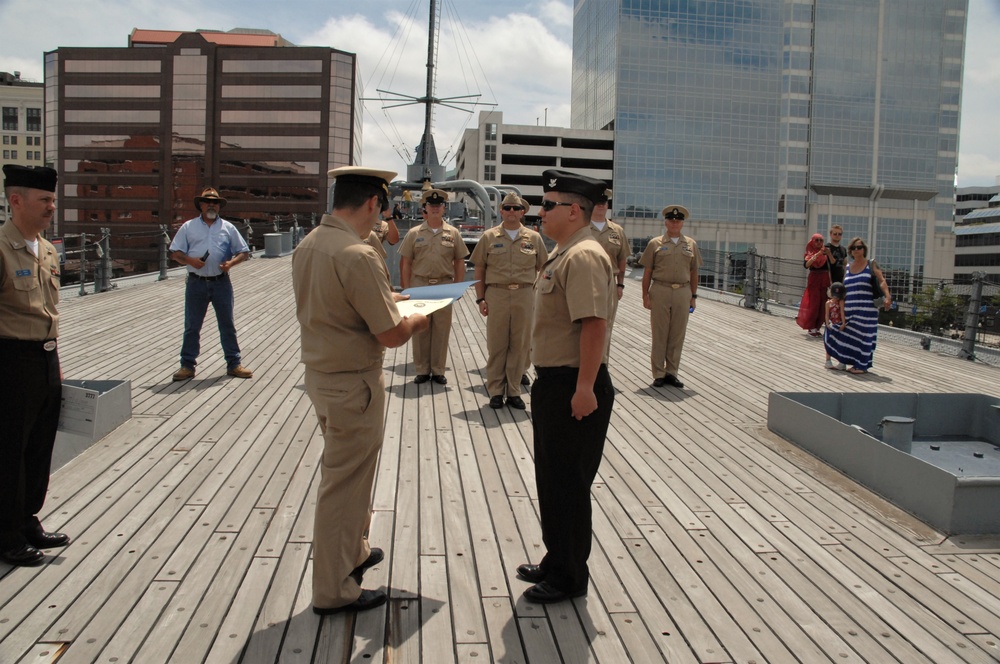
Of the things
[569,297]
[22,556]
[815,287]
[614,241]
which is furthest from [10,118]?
[569,297]

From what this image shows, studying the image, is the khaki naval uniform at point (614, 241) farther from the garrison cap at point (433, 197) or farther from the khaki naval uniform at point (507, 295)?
the garrison cap at point (433, 197)

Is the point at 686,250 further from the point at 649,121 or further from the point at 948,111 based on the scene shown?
the point at 948,111

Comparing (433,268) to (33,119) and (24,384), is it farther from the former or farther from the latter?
(33,119)

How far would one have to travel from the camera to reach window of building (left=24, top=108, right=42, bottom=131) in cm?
12938

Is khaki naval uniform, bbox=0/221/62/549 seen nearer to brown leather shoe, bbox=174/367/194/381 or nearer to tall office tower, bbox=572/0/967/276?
brown leather shoe, bbox=174/367/194/381

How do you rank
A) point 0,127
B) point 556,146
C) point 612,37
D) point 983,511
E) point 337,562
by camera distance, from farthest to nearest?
point 0,127, point 556,146, point 612,37, point 983,511, point 337,562

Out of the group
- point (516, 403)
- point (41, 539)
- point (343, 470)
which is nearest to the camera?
point (343, 470)

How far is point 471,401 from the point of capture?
23.2ft

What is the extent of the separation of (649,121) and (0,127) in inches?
4243

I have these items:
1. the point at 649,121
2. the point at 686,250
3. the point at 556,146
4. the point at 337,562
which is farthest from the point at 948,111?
the point at 337,562

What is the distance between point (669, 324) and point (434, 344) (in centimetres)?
230

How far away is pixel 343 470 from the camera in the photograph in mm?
2992

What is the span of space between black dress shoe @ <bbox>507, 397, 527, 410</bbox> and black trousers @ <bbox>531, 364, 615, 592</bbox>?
349 centimetres

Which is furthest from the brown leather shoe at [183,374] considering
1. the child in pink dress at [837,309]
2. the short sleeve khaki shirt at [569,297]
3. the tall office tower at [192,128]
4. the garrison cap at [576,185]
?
the tall office tower at [192,128]
